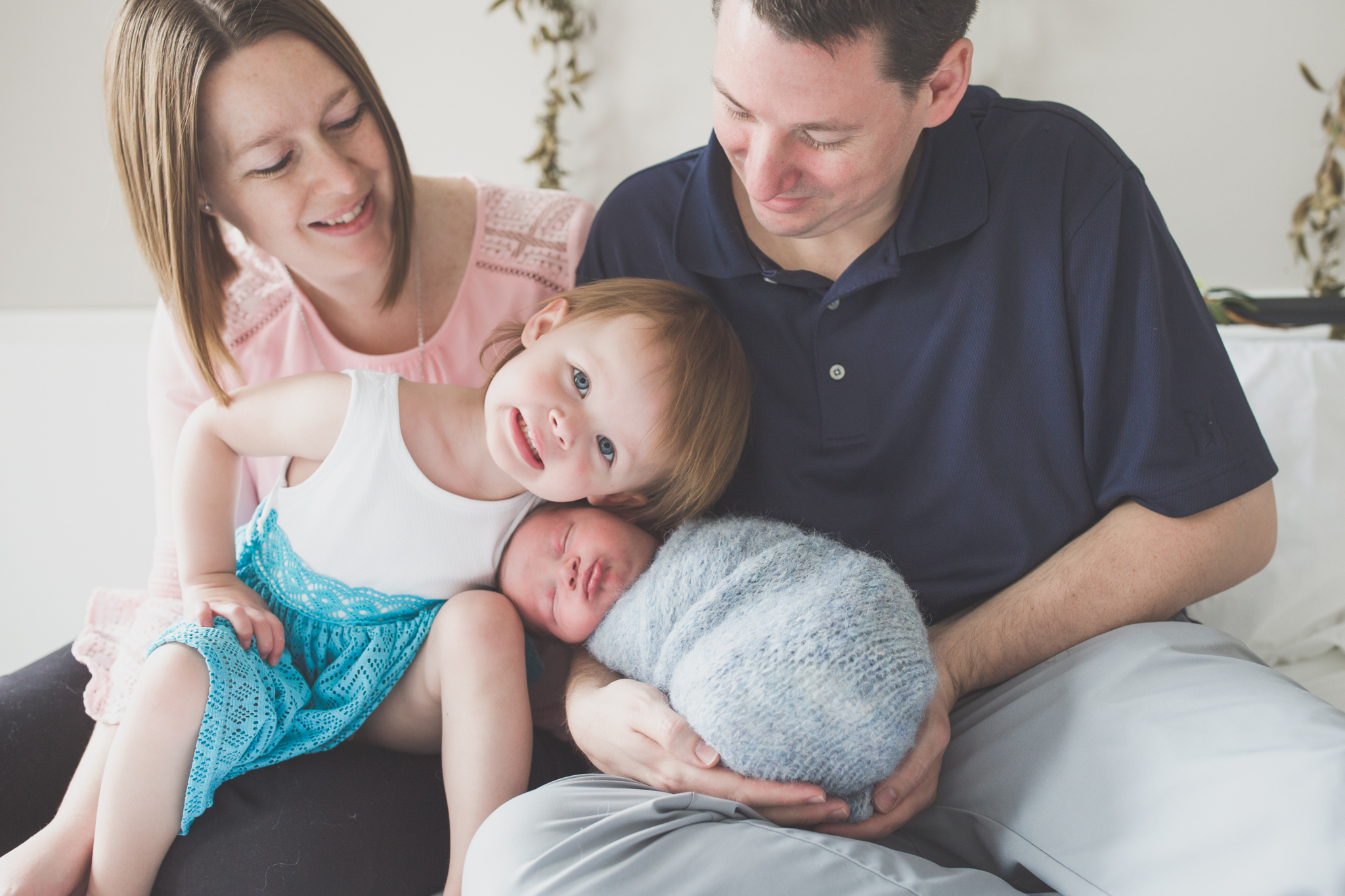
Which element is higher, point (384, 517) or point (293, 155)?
point (293, 155)

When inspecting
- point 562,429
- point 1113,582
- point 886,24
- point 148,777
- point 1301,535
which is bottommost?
point 148,777

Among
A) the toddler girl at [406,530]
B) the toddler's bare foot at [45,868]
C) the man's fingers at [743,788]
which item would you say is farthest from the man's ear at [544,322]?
the toddler's bare foot at [45,868]

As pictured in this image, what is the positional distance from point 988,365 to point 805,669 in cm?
55

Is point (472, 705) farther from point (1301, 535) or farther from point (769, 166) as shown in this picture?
point (1301, 535)

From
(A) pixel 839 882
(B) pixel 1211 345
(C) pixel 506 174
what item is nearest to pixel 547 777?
(A) pixel 839 882

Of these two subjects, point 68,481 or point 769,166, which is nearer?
point 769,166

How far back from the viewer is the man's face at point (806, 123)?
3.34ft

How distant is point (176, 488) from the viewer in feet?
4.27

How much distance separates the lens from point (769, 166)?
3.58ft

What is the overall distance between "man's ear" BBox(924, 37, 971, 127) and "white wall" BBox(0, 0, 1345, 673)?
3.34 feet

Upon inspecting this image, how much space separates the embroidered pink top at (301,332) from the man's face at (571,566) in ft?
0.76

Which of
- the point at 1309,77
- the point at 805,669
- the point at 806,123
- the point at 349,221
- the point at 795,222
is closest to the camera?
the point at 805,669

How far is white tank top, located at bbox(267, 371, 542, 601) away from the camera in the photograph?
1.25 meters

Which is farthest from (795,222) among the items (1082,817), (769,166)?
(1082,817)
